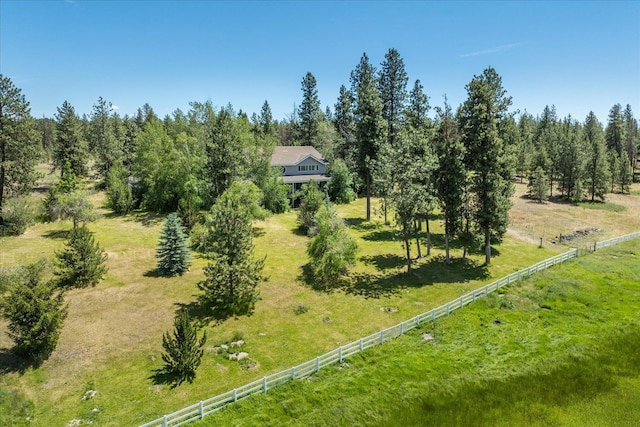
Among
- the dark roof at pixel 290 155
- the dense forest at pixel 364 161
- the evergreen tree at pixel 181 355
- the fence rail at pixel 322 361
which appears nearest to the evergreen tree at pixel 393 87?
the dense forest at pixel 364 161

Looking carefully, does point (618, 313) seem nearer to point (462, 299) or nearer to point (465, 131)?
point (462, 299)

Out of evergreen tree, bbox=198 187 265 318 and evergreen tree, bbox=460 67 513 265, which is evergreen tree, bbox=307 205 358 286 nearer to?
evergreen tree, bbox=198 187 265 318

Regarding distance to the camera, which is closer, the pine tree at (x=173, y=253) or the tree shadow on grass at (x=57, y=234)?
the pine tree at (x=173, y=253)

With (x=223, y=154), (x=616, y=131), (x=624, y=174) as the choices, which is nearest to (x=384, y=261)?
(x=223, y=154)

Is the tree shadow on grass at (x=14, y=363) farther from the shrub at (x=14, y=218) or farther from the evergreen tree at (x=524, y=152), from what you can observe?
the evergreen tree at (x=524, y=152)

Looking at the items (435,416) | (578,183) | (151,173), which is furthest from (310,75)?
(435,416)

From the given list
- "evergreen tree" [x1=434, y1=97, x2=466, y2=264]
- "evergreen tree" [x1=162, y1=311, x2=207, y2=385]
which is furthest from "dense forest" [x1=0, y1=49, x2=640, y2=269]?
"evergreen tree" [x1=162, y1=311, x2=207, y2=385]

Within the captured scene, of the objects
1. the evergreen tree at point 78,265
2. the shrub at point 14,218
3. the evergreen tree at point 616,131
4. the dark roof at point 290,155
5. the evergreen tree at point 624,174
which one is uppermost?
the evergreen tree at point 616,131
